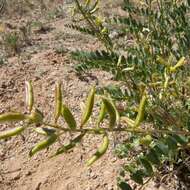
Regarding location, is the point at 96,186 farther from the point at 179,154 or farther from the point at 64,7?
the point at 64,7

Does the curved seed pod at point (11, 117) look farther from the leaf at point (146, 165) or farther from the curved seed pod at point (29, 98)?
the leaf at point (146, 165)

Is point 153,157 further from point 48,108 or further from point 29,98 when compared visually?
point 48,108

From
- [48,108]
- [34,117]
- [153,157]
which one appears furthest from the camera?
[48,108]

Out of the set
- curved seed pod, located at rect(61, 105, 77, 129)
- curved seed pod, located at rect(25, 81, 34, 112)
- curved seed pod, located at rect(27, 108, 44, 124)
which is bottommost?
curved seed pod, located at rect(61, 105, 77, 129)

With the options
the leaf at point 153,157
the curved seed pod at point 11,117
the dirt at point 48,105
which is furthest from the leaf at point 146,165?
the dirt at point 48,105

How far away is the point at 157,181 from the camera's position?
5.97 feet

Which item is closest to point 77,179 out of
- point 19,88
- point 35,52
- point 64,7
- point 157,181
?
point 157,181

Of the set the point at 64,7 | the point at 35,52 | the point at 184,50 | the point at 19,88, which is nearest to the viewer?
the point at 184,50

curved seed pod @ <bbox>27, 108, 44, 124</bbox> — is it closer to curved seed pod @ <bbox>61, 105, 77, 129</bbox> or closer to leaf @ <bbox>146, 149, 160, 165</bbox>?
curved seed pod @ <bbox>61, 105, 77, 129</bbox>

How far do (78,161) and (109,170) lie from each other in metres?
0.19

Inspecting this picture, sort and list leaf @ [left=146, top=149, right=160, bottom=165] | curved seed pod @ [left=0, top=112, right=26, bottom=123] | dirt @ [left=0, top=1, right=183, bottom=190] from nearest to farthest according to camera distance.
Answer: curved seed pod @ [left=0, top=112, right=26, bottom=123] < leaf @ [left=146, top=149, right=160, bottom=165] < dirt @ [left=0, top=1, right=183, bottom=190]

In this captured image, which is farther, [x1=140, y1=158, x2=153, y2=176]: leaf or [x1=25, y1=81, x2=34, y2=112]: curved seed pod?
[x1=140, y1=158, x2=153, y2=176]: leaf

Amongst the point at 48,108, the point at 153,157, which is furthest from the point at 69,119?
the point at 48,108

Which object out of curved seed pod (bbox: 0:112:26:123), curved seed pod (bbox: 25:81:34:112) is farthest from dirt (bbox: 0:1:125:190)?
curved seed pod (bbox: 0:112:26:123)
